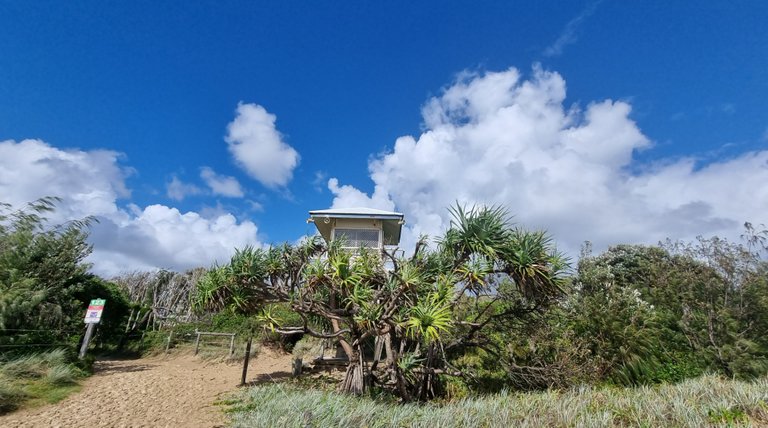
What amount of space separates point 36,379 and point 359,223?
360 inches

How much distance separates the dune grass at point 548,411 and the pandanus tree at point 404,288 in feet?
4.89

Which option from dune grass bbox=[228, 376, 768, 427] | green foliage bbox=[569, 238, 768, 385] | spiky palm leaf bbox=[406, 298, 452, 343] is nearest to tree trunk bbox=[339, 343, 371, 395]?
dune grass bbox=[228, 376, 768, 427]

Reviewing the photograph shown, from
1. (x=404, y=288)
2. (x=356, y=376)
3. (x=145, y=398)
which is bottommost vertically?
(x=145, y=398)

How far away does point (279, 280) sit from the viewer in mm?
8883

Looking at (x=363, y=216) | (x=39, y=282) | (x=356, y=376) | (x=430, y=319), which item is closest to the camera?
(x=430, y=319)

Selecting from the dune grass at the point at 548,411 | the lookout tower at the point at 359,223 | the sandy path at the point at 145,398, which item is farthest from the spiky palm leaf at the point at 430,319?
the lookout tower at the point at 359,223

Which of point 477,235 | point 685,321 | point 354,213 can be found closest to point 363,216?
point 354,213

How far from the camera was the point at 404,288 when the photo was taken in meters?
7.14

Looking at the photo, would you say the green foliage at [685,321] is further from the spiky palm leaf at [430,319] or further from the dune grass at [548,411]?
the spiky palm leaf at [430,319]

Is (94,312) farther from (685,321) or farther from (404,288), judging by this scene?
(685,321)

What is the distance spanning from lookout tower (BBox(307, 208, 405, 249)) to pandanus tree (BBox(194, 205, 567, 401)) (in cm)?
396

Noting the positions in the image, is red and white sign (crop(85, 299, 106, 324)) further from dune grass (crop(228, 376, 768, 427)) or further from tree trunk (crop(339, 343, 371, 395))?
tree trunk (crop(339, 343, 371, 395))

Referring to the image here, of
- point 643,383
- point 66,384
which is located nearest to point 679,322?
point 643,383

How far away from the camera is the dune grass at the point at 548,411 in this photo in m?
4.90
